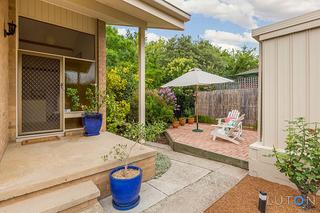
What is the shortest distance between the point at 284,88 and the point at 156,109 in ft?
16.4

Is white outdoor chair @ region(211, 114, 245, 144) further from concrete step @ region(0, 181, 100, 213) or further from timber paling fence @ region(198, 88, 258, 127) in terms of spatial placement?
concrete step @ region(0, 181, 100, 213)

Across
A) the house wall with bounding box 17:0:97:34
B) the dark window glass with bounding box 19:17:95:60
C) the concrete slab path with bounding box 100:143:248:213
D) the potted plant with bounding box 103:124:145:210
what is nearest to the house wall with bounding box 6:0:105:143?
the house wall with bounding box 17:0:97:34

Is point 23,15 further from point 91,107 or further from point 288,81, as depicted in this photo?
point 288,81

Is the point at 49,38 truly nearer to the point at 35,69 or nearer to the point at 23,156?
the point at 35,69

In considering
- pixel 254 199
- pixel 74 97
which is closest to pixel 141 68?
pixel 74 97

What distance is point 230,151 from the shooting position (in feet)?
14.7

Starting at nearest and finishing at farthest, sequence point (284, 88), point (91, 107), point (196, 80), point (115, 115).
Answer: point (284, 88)
point (91, 107)
point (115, 115)
point (196, 80)

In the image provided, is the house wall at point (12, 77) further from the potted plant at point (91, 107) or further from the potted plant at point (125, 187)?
the potted plant at point (125, 187)

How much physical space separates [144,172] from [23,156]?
2.04 meters

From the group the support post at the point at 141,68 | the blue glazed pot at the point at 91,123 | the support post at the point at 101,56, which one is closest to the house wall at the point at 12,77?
the blue glazed pot at the point at 91,123

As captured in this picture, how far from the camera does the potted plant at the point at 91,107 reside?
456 cm

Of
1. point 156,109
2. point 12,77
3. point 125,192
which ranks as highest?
point 12,77

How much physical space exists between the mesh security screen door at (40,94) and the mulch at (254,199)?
405 centimetres

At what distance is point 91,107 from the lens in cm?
493
